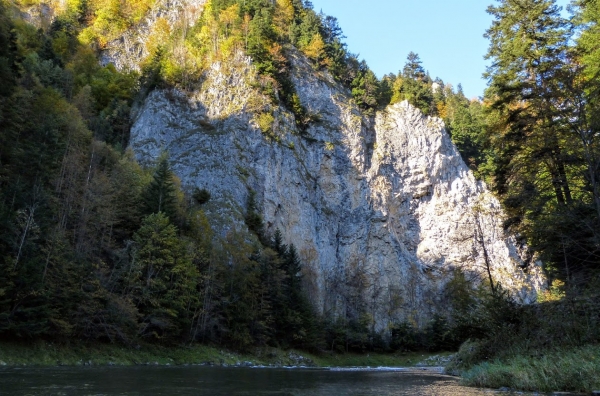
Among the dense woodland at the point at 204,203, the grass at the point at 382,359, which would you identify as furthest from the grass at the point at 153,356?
the dense woodland at the point at 204,203

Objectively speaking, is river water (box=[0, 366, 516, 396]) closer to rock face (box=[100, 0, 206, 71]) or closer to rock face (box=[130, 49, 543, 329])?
rock face (box=[130, 49, 543, 329])

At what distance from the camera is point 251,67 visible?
7625 centimetres

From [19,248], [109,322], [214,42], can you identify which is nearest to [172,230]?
[109,322]

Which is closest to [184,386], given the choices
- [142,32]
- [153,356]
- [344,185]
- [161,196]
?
[153,356]

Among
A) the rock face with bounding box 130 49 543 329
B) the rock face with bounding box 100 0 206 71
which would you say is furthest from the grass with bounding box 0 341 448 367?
the rock face with bounding box 100 0 206 71

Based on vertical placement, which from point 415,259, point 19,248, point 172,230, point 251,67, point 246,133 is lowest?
point 19,248

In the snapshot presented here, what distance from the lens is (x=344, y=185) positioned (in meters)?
77.1

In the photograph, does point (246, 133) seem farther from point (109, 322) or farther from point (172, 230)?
point (109, 322)

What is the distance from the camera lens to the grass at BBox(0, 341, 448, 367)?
2667 cm

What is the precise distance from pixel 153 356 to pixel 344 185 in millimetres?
47712

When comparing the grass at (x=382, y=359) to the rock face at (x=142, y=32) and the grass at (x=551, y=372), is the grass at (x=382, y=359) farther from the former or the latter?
the rock face at (x=142, y=32)

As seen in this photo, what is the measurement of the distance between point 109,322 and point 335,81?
67.4 meters

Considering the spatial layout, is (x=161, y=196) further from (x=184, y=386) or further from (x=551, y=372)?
(x=551, y=372)

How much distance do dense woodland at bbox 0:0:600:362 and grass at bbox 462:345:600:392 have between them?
4.29ft
